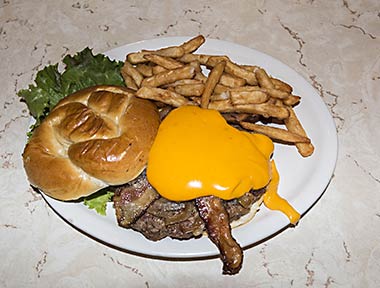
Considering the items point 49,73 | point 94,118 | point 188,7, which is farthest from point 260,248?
point 188,7

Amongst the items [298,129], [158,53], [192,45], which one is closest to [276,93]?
[298,129]

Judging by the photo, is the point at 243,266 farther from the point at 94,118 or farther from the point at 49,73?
the point at 49,73

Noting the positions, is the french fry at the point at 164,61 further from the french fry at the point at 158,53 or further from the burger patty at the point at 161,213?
the burger patty at the point at 161,213

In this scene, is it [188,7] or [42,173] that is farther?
[188,7]

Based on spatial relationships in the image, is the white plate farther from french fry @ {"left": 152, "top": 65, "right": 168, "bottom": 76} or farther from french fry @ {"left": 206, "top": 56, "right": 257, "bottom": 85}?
french fry @ {"left": 152, "top": 65, "right": 168, "bottom": 76}

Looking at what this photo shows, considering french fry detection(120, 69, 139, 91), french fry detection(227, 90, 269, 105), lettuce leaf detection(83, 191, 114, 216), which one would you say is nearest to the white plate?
lettuce leaf detection(83, 191, 114, 216)
